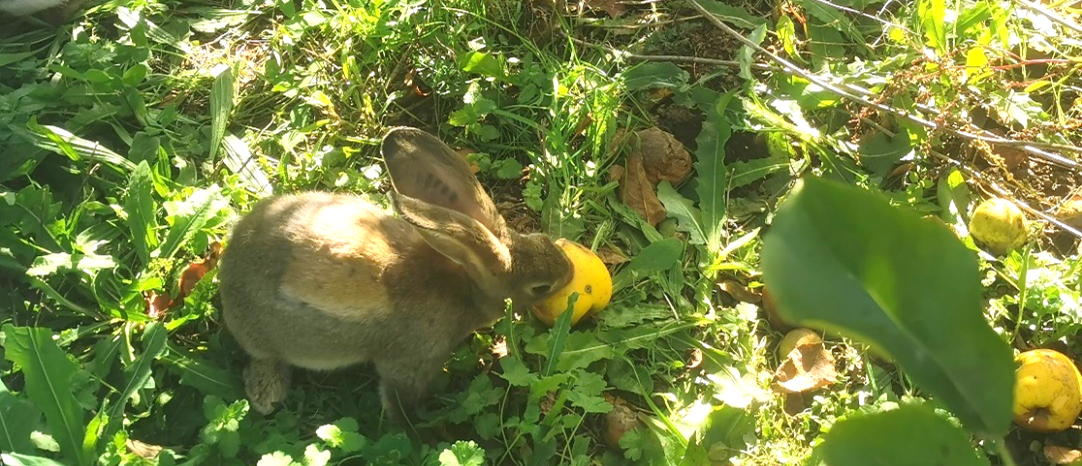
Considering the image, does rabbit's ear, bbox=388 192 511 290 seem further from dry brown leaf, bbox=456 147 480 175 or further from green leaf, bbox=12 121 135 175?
green leaf, bbox=12 121 135 175

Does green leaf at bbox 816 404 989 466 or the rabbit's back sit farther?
the rabbit's back

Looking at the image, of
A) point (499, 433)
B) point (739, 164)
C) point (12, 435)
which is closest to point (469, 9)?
point (739, 164)

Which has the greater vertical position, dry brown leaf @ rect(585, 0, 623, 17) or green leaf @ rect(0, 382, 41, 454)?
dry brown leaf @ rect(585, 0, 623, 17)

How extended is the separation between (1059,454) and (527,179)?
8.19 feet

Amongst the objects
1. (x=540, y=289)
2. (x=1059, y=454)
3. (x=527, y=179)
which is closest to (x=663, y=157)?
(x=527, y=179)

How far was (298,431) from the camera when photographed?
3.23 m

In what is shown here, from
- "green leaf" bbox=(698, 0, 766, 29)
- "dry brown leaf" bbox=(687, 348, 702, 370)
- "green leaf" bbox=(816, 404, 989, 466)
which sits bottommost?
"dry brown leaf" bbox=(687, 348, 702, 370)

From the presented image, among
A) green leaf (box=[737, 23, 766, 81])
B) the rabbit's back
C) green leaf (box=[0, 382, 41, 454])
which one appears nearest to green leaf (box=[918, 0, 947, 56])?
green leaf (box=[737, 23, 766, 81])

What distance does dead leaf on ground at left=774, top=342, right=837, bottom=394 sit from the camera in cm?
330

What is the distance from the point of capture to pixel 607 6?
4340 millimetres

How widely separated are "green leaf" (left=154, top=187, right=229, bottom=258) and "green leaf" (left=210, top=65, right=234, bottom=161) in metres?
0.44

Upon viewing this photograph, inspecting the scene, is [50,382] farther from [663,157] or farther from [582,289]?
[663,157]

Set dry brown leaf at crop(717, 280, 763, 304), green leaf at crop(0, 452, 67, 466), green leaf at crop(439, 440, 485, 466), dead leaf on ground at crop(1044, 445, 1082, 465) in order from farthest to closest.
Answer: dry brown leaf at crop(717, 280, 763, 304) < dead leaf on ground at crop(1044, 445, 1082, 465) < green leaf at crop(439, 440, 485, 466) < green leaf at crop(0, 452, 67, 466)

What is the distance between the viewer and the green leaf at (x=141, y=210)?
3.39 meters
